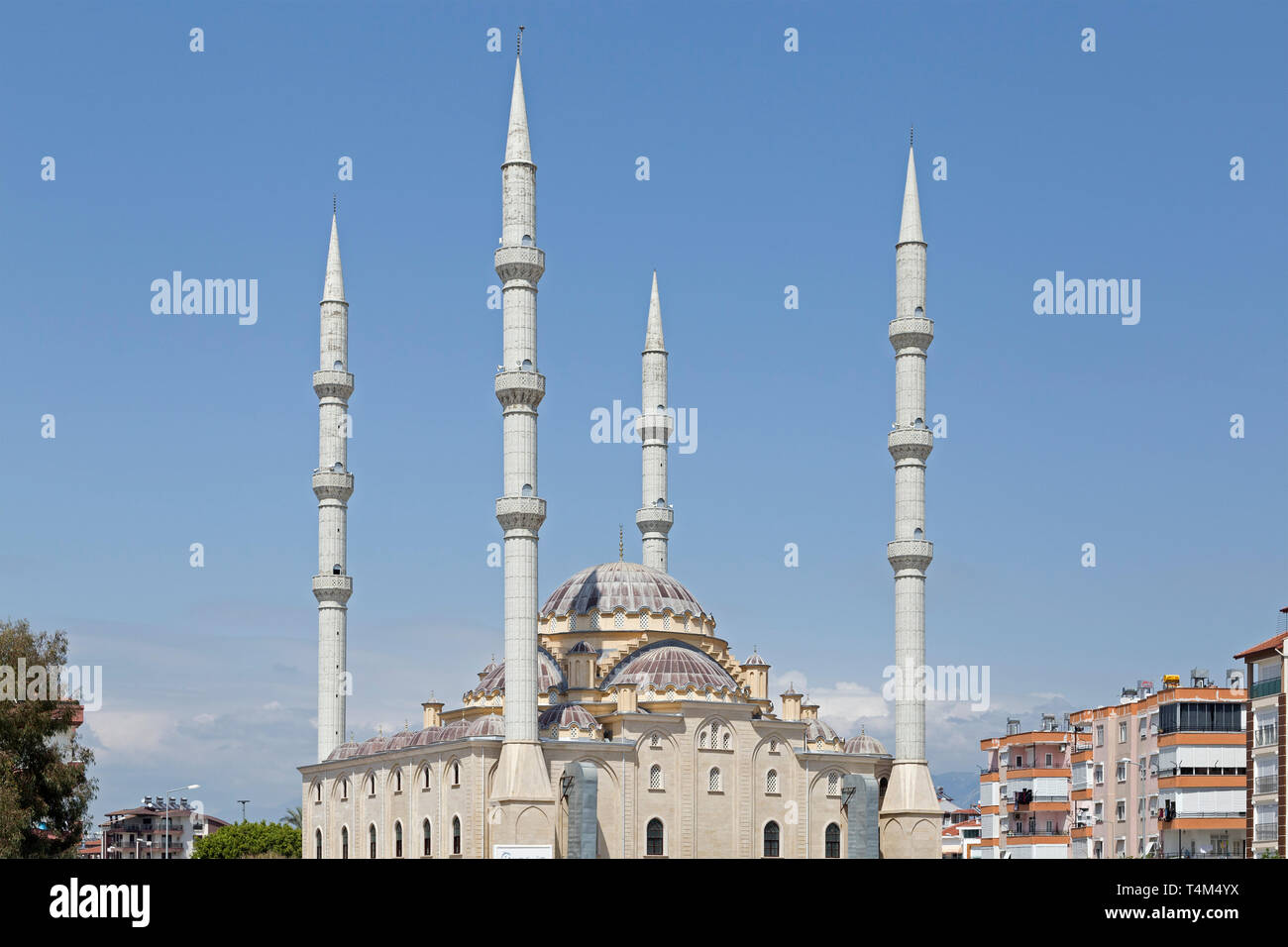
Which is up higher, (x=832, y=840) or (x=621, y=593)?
(x=621, y=593)

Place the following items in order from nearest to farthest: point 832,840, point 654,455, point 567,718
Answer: point 567,718 < point 832,840 < point 654,455

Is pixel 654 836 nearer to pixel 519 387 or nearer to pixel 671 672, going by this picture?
pixel 671 672

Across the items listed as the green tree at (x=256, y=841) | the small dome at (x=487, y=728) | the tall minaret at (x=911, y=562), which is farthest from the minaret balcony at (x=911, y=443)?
the green tree at (x=256, y=841)

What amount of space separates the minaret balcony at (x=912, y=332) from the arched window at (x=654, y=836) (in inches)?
885

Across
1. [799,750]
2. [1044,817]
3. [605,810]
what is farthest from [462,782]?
Result: [1044,817]

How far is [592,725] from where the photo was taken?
2741 inches

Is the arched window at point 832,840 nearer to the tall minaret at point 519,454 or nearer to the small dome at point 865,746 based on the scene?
the small dome at point 865,746

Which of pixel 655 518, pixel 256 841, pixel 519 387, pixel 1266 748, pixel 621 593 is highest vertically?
pixel 519 387

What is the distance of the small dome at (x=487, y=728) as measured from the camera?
68.2 metres

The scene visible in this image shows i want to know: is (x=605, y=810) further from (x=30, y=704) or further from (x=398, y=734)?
(x=30, y=704)

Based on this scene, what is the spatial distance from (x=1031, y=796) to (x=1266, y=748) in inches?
1165

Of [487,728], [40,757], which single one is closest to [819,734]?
[487,728]
